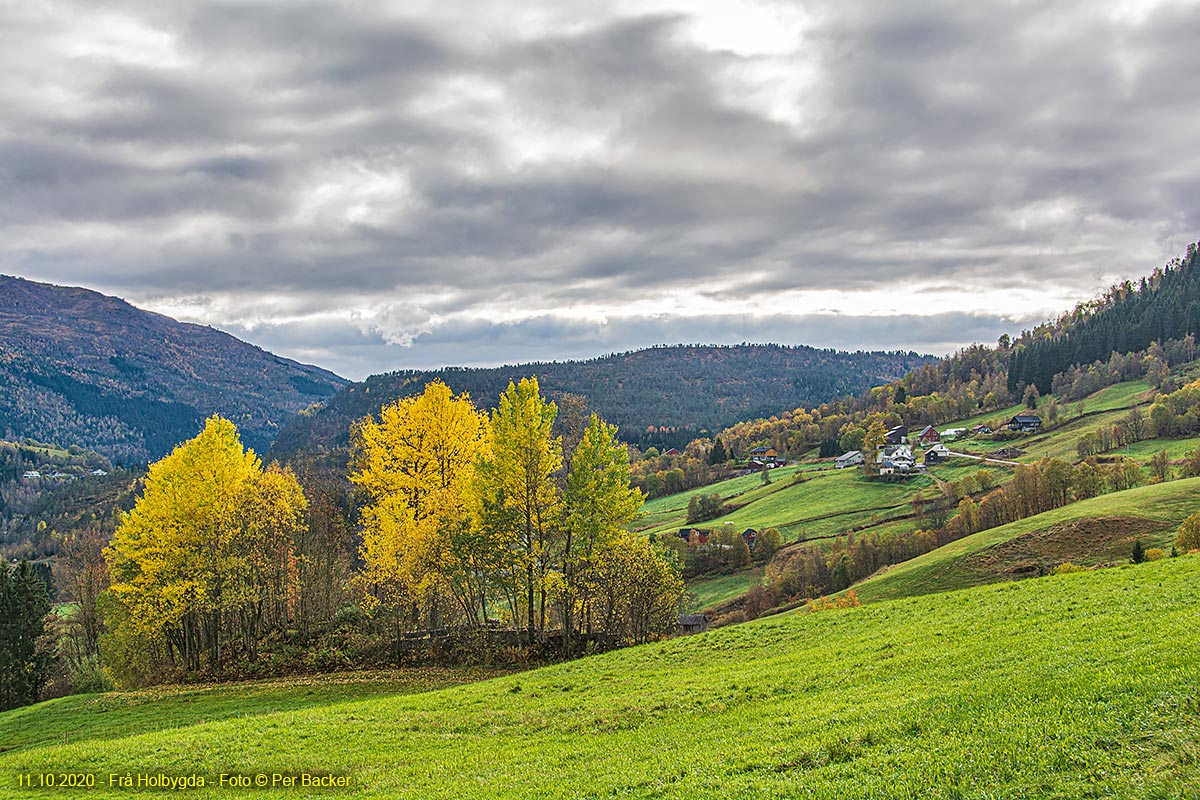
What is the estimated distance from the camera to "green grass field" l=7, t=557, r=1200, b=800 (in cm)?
1220

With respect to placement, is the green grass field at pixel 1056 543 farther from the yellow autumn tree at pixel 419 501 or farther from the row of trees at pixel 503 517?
the yellow autumn tree at pixel 419 501

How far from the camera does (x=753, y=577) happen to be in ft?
390

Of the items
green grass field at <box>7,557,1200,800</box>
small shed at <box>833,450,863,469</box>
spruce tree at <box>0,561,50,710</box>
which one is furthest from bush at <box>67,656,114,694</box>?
small shed at <box>833,450,863,469</box>

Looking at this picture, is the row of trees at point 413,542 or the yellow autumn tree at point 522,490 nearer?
the yellow autumn tree at point 522,490

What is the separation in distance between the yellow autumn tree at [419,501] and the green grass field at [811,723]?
32.2 ft

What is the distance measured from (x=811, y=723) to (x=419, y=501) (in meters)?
29.4

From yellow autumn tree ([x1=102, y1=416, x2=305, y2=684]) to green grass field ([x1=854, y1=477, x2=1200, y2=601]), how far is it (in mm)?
46179

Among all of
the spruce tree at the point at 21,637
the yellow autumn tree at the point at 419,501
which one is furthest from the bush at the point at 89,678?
the yellow autumn tree at the point at 419,501

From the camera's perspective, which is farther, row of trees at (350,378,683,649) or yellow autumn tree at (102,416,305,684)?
yellow autumn tree at (102,416,305,684)

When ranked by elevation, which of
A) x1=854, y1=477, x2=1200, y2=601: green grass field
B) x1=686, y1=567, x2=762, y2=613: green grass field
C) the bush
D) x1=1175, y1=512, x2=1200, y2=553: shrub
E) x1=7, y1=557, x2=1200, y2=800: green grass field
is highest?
x1=7, y1=557, x2=1200, y2=800: green grass field

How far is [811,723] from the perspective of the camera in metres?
17.0

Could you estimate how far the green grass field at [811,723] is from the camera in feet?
40.0

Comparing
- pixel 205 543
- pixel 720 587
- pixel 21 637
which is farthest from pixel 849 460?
pixel 21 637

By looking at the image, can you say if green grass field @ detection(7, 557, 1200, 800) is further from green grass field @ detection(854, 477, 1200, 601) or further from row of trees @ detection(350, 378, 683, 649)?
green grass field @ detection(854, 477, 1200, 601)
